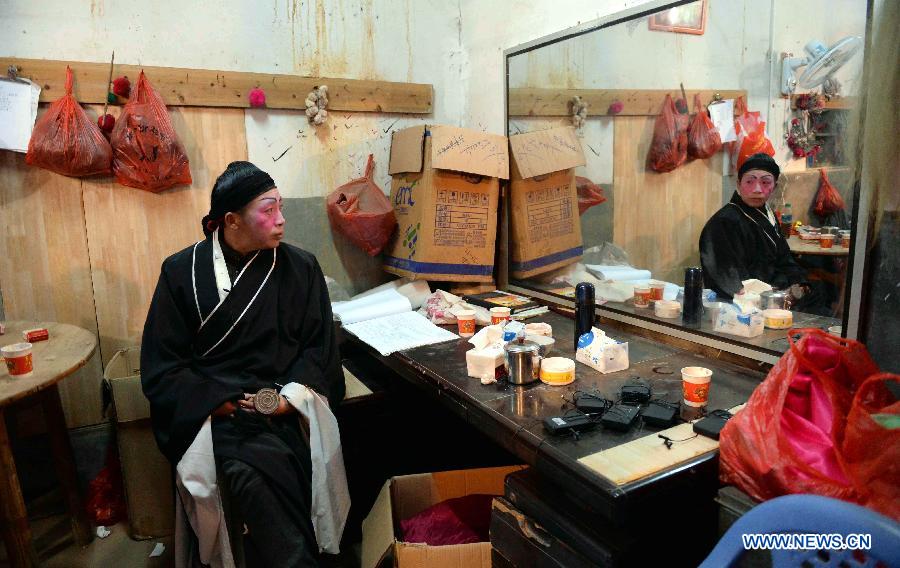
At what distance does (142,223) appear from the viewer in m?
2.71

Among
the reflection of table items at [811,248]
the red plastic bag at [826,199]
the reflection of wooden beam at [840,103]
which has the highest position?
the reflection of wooden beam at [840,103]

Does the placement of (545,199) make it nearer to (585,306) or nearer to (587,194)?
(587,194)

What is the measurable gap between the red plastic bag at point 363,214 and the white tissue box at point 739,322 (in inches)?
65.4

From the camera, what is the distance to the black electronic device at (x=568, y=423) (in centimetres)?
144

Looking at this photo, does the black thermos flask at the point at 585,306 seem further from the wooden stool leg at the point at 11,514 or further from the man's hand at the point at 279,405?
the wooden stool leg at the point at 11,514

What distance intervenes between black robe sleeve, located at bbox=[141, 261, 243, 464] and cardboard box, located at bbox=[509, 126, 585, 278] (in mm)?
1578

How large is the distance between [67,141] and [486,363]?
6.37 feet

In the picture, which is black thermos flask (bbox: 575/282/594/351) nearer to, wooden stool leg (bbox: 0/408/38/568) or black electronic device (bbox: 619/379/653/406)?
black electronic device (bbox: 619/379/653/406)

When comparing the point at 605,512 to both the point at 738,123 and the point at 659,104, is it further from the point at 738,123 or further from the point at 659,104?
the point at 659,104

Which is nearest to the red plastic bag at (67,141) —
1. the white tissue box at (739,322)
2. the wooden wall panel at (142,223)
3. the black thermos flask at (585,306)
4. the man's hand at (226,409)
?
the wooden wall panel at (142,223)

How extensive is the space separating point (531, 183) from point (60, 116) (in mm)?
2070

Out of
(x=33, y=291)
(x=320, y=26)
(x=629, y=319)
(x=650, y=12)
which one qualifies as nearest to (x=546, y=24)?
(x=650, y=12)

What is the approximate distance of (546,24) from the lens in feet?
9.50

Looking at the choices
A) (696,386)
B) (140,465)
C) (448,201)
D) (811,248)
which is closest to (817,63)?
(811,248)
